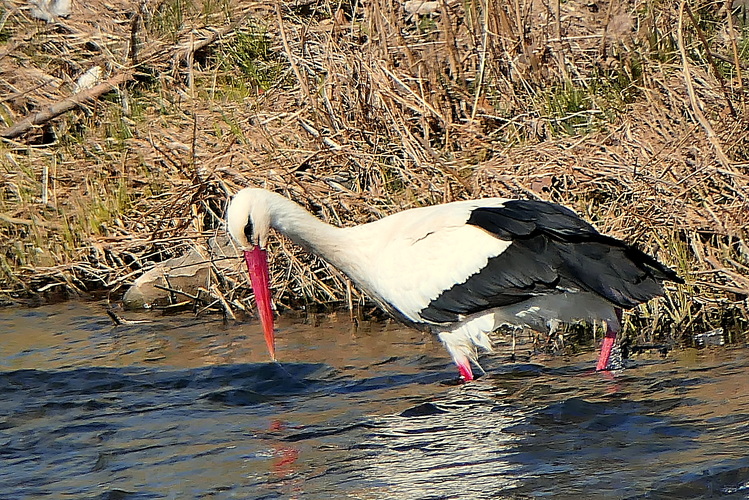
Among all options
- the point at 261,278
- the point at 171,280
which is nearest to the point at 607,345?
the point at 261,278

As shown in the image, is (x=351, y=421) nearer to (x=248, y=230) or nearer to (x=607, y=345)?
(x=248, y=230)

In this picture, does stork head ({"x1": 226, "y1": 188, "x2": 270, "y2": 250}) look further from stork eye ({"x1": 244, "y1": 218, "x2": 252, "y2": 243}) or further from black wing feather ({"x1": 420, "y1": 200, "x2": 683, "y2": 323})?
black wing feather ({"x1": 420, "y1": 200, "x2": 683, "y2": 323})

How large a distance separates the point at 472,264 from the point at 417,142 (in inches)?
63.5

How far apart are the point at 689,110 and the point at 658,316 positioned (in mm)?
1248

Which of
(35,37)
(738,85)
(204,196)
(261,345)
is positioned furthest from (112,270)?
(738,85)

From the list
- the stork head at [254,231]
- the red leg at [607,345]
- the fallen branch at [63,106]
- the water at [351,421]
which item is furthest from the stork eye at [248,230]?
the fallen branch at [63,106]

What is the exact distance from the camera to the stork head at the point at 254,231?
5.50 m

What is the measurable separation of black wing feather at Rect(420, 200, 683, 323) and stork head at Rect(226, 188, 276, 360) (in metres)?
0.85

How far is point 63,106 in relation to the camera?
9.24 m

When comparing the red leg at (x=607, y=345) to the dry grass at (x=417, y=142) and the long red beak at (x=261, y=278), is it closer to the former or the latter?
the dry grass at (x=417, y=142)

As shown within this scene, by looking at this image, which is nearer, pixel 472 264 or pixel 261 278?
pixel 472 264

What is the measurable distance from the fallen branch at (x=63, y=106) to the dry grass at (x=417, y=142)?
17 cm

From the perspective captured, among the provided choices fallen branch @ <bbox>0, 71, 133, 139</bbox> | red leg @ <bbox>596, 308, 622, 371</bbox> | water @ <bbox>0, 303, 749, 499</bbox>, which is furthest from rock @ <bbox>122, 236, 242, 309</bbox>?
red leg @ <bbox>596, 308, 622, 371</bbox>

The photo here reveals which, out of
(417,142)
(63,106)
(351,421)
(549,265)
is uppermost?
(63,106)
